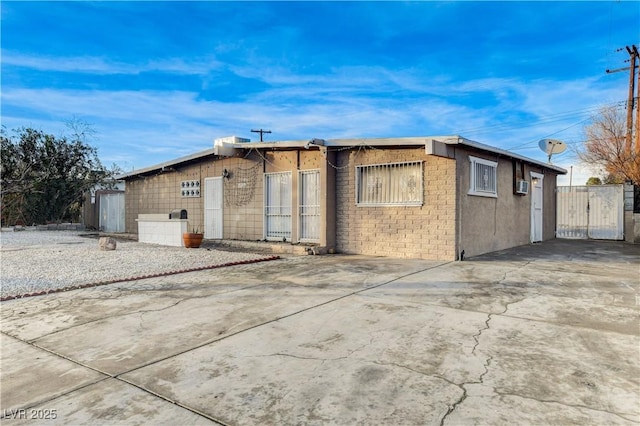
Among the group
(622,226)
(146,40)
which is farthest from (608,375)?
(622,226)

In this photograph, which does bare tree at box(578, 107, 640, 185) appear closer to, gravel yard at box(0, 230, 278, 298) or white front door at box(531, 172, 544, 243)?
white front door at box(531, 172, 544, 243)

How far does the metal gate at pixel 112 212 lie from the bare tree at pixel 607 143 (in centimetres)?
2347

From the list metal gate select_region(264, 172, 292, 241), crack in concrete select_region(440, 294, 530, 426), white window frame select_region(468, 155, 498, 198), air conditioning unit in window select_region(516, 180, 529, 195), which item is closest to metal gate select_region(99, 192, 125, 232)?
metal gate select_region(264, 172, 292, 241)

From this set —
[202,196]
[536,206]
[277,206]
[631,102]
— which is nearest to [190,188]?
[202,196]

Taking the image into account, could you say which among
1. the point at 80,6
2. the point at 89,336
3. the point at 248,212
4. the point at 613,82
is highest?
the point at 613,82

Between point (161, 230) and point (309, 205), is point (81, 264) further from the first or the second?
point (309, 205)

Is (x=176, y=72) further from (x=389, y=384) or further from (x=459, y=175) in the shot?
(x=389, y=384)

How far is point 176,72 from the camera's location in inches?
577

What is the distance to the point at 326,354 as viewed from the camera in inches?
132

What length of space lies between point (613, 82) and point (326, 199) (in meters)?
19.9

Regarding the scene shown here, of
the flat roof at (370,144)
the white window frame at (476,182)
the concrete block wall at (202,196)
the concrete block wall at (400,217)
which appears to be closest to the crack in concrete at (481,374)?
the concrete block wall at (400,217)

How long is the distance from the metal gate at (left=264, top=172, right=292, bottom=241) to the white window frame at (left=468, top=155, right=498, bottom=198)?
5.21 metres

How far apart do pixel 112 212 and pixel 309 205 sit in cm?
1301

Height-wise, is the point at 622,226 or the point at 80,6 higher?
the point at 80,6
